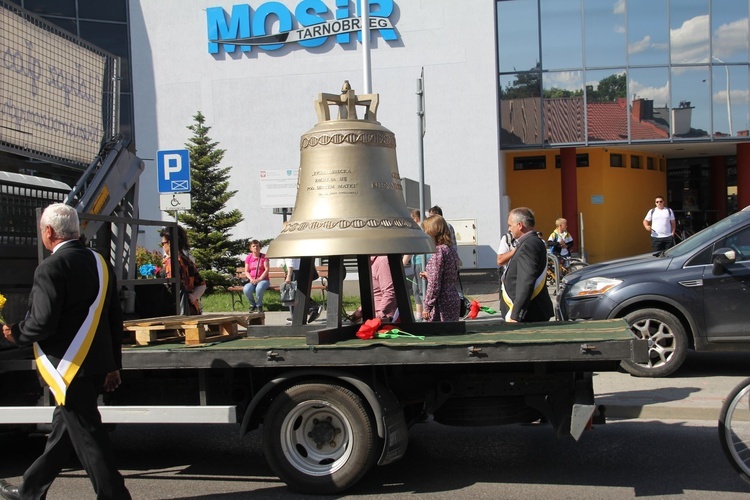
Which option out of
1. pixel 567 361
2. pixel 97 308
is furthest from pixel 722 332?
pixel 97 308

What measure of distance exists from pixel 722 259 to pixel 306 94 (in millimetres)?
17256

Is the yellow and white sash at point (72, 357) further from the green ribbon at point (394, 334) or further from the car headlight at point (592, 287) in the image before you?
the car headlight at point (592, 287)

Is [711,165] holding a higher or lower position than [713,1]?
lower

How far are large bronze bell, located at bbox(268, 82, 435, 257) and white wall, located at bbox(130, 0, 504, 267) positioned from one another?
1693 cm

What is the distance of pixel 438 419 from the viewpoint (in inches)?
233

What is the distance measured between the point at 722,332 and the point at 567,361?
13.8ft

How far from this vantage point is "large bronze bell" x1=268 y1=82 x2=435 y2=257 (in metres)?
6.06

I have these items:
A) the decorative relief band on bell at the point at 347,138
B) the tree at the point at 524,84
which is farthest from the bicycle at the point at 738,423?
the tree at the point at 524,84

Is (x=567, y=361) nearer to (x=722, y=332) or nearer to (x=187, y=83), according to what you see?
(x=722, y=332)

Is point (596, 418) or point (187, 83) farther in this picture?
point (187, 83)

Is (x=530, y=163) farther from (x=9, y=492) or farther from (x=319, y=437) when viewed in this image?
(x=9, y=492)

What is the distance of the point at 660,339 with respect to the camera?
28.8ft

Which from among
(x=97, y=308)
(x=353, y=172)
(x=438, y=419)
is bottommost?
(x=438, y=419)

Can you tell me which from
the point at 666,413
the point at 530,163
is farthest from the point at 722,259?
the point at 530,163
